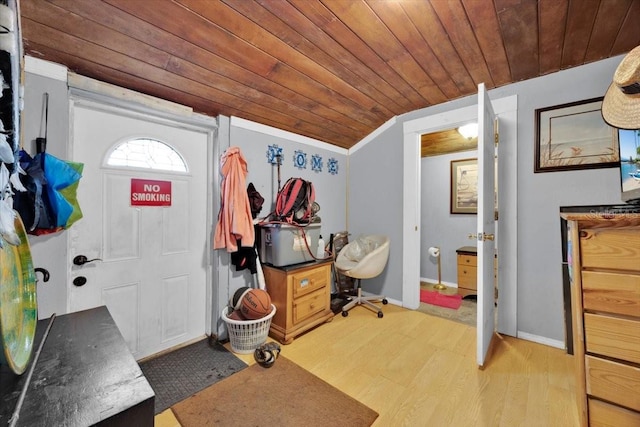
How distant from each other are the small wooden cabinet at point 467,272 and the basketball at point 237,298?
2.89 metres

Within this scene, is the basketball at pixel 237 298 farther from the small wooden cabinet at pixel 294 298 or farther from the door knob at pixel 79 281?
the door knob at pixel 79 281

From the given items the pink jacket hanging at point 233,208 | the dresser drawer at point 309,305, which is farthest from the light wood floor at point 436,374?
the pink jacket hanging at point 233,208

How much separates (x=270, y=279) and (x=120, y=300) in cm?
114

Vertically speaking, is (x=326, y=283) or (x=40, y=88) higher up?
(x=40, y=88)

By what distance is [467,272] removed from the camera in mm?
3551

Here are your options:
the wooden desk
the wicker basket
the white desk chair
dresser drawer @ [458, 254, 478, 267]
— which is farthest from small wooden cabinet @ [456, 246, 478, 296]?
the wooden desk

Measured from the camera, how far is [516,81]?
7.74 feet

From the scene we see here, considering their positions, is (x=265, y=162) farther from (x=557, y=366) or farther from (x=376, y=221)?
(x=557, y=366)

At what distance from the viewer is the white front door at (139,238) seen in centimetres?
180

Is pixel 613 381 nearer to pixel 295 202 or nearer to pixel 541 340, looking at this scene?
pixel 541 340

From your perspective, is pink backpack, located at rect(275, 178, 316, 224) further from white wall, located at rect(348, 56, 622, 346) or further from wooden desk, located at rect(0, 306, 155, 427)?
white wall, located at rect(348, 56, 622, 346)

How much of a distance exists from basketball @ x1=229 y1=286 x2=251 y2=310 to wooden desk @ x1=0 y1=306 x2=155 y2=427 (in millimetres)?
1262

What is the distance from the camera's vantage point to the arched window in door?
192cm

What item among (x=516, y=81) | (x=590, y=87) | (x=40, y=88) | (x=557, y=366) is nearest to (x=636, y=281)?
(x=557, y=366)
